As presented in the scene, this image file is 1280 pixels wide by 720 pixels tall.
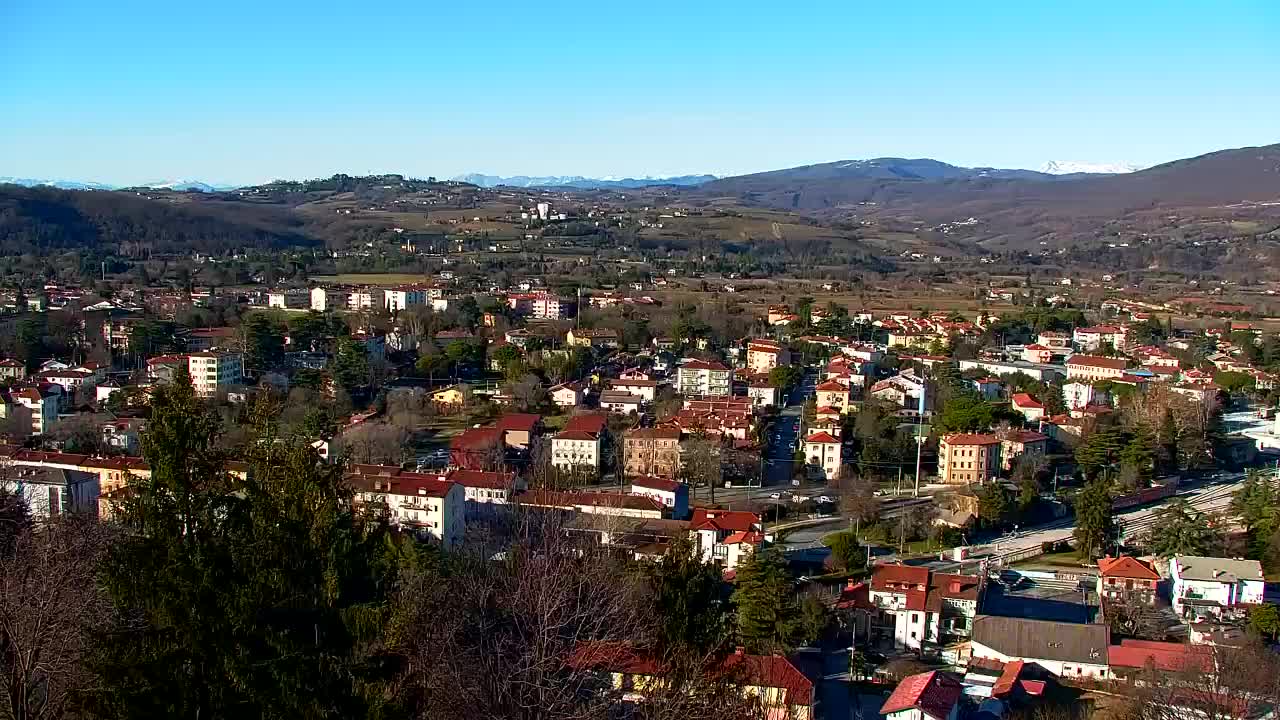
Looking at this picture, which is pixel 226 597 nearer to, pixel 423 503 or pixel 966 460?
pixel 423 503

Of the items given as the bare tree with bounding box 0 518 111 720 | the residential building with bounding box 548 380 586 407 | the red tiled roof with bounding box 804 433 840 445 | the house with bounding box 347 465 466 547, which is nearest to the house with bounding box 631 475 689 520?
the house with bounding box 347 465 466 547

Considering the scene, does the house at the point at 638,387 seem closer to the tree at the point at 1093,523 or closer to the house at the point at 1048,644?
the tree at the point at 1093,523

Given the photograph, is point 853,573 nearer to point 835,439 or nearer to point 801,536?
point 801,536

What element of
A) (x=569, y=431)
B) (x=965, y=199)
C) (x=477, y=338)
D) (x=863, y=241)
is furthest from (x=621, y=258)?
(x=965, y=199)

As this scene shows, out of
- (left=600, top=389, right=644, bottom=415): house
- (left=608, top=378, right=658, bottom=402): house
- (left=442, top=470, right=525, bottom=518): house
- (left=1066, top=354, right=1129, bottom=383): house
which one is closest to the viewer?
(left=442, top=470, right=525, bottom=518): house

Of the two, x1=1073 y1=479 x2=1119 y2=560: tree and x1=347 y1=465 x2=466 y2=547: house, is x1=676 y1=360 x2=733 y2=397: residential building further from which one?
x1=347 y1=465 x2=466 y2=547: house

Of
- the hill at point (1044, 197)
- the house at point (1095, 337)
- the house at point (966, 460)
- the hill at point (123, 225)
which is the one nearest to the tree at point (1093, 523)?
the house at point (966, 460)
